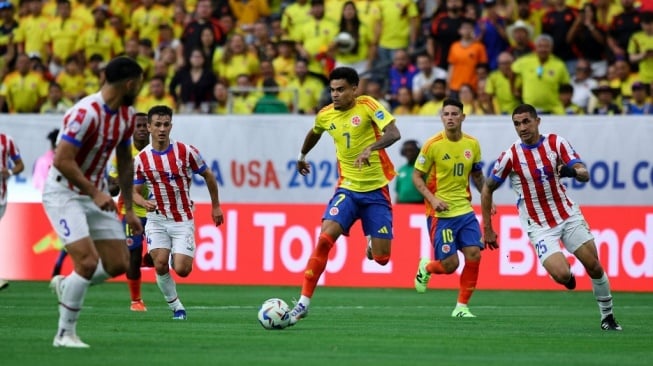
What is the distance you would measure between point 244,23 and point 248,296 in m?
9.87

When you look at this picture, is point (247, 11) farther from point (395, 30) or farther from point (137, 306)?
point (137, 306)

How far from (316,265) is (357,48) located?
1289 centimetres

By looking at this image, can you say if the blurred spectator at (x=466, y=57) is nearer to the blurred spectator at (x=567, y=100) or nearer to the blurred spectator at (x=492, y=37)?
the blurred spectator at (x=492, y=37)

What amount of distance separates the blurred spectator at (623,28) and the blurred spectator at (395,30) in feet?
12.3

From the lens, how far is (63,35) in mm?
28641

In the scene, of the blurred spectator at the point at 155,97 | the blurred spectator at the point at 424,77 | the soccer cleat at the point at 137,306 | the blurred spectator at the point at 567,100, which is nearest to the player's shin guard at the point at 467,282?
the soccer cleat at the point at 137,306

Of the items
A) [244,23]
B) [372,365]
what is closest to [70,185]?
[372,365]

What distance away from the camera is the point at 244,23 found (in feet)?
93.1

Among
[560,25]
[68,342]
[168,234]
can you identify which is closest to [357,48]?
[560,25]

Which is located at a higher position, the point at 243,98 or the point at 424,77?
the point at 424,77

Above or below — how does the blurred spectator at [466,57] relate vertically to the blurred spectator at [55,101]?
above

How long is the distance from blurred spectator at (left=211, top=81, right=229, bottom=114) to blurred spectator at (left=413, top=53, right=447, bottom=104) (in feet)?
11.6

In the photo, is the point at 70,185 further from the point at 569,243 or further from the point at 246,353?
the point at 569,243

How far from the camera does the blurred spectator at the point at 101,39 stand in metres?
28.2
